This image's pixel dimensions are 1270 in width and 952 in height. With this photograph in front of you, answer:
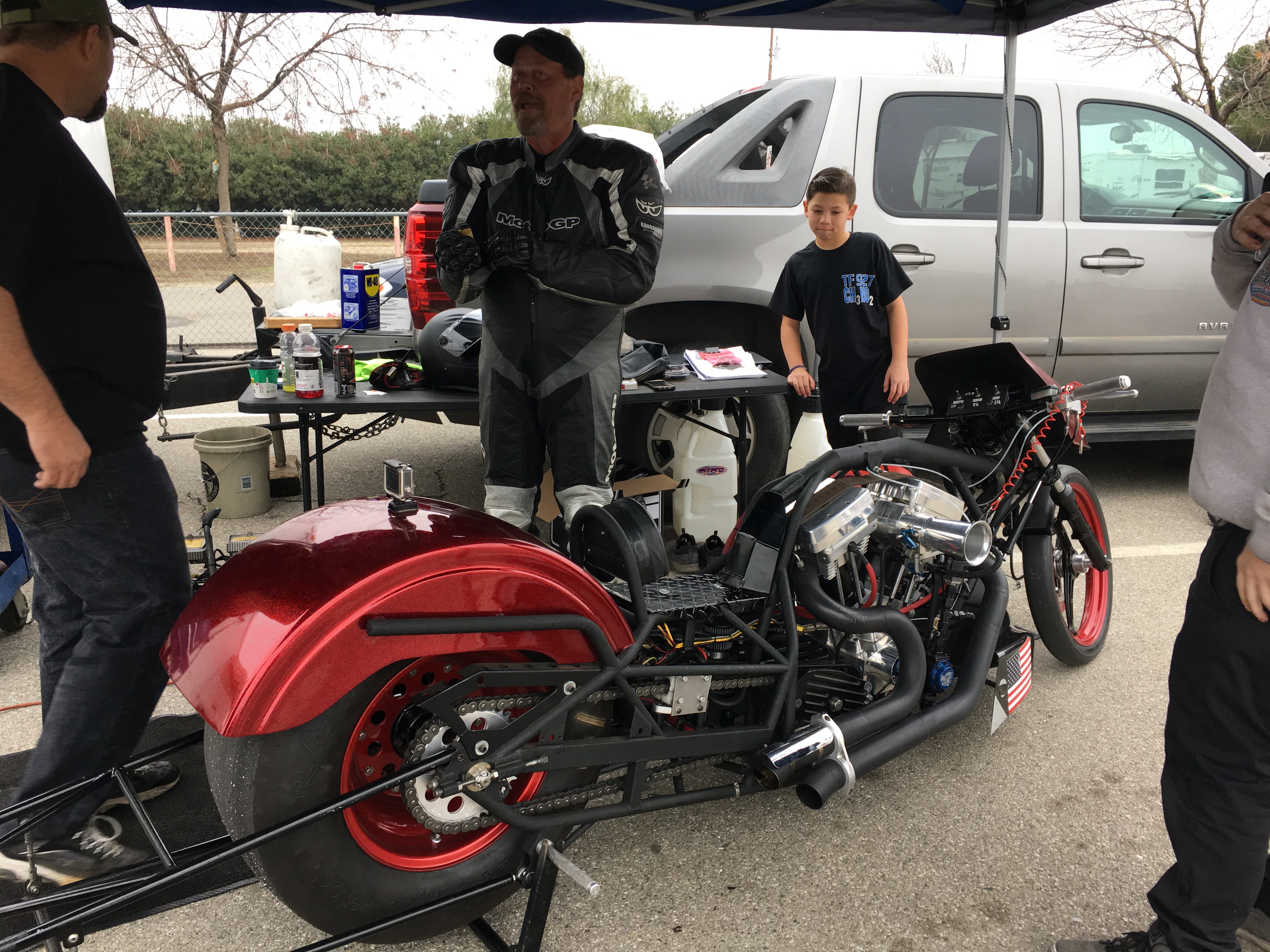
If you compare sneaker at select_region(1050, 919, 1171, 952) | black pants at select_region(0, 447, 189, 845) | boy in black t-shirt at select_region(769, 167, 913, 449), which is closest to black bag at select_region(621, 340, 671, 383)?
boy in black t-shirt at select_region(769, 167, 913, 449)

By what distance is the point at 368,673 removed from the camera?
1.78 m

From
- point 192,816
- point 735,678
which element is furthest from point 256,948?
point 735,678

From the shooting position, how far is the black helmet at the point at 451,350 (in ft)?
13.2

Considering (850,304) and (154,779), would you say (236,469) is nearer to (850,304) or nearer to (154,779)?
(154,779)

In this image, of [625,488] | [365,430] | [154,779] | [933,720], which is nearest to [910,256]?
[625,488]

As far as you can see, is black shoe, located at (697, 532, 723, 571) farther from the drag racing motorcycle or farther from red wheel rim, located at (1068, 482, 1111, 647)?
red wheel rim, located at (1068, 482, 1111, 647)

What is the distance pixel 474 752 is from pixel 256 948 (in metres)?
0.84

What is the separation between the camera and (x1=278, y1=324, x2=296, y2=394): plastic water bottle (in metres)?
3.80

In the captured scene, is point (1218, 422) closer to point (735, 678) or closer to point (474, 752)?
point (735, 678)

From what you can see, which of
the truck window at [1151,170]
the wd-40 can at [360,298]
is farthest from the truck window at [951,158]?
the wd-40 can at [360,298]

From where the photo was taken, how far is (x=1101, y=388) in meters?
2.74

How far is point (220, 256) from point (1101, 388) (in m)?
12.5

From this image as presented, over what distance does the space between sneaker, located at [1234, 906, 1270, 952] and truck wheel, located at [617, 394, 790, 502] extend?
2.87 m

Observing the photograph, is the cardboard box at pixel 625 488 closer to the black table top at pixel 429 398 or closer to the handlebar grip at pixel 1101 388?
the black table top at pixel 429 398
